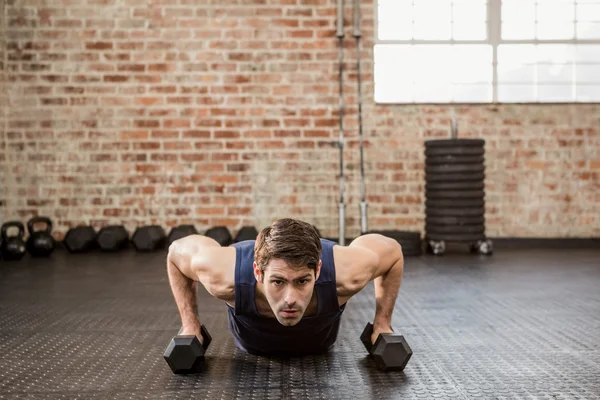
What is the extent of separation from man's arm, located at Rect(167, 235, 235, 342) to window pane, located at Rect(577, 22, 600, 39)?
4586 mm

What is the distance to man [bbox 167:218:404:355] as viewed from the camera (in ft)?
5.80

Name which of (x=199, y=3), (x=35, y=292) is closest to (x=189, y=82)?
(x=199, y=3)

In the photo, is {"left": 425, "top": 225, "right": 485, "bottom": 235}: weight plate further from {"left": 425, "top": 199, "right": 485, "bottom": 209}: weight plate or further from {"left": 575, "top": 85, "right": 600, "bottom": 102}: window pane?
{"left": 575, "top": 85, "right": 600, "bottom": 102}: window pane

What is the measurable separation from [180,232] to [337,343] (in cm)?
308

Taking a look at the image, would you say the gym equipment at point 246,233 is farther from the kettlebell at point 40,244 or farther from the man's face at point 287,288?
the man's face at point 287,288

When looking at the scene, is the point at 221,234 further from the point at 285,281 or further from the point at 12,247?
the point at 285,281

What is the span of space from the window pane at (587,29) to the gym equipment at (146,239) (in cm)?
390

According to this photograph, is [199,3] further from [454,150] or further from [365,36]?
[454,150]

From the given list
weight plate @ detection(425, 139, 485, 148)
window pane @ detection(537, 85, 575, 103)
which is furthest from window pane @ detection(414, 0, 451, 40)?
weight plate @ detection(425, 139, 485, 148)

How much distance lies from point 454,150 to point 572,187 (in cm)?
125

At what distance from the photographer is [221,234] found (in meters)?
5.21

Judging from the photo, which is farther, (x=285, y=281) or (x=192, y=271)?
(x=192, y=271)

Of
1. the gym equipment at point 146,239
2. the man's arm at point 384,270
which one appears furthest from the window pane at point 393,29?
the man's arm at point 384,270

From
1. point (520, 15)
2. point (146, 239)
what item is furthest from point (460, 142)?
point (146, 239)
